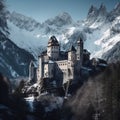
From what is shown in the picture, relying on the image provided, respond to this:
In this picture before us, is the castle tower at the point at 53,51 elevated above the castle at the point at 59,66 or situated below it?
above


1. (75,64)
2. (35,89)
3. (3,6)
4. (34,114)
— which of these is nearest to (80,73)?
(75,64)

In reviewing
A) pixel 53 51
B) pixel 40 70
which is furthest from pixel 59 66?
pixel 53 51

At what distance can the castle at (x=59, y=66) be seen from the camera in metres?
178

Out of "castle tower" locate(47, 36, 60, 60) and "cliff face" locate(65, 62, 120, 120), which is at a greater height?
"castle tower" locate(47, 36, 60, 60)

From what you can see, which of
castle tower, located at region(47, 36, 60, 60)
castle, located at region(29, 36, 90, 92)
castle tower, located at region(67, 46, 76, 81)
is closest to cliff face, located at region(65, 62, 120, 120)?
castle tower, located at region(67, 46, 76, 81)

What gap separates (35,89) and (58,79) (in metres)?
8.54

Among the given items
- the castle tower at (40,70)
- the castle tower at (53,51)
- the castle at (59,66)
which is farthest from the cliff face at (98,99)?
the castle tower at (53,51)

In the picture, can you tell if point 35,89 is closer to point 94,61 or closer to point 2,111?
point 94,61

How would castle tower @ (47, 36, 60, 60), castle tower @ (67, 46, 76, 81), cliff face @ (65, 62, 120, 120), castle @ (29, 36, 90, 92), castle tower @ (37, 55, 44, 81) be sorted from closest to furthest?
cliff face @ (65, 62, 120, 120), castle tower @ (67, 46, 76, 81), castle @ (29, 36, 90, 92), castle tower @ (37, 55, 44, 81), castle tower @ (47, 36, 60, 60)

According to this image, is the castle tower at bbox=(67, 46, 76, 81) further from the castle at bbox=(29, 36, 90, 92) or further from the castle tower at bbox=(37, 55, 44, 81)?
the castle tower at bbox=(37, 55, 44, 81)

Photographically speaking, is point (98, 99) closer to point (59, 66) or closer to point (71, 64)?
point (71, 64)

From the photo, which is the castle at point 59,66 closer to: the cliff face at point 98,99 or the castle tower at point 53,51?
the castle tower at point 53,51

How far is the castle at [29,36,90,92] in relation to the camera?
7018 inches

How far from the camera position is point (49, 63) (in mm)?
183250
